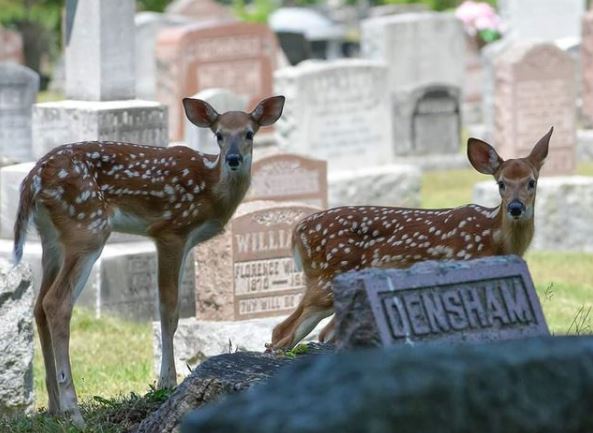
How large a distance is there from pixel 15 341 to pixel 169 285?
1.18 meters

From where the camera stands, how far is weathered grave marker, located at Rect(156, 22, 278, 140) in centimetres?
2105

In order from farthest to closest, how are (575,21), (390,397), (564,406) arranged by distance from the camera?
(575,21)
(564,406)
(390,397)

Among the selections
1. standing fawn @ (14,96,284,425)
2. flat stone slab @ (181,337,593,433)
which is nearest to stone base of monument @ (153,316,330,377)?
standing fawn @ (14,96,284,425)

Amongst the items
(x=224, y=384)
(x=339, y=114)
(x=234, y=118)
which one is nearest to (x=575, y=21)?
(x=339, y=114)

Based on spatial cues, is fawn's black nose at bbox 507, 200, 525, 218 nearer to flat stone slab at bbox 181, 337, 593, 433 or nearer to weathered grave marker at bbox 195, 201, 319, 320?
flat stone slab at bbox 181, 337, 593, 433

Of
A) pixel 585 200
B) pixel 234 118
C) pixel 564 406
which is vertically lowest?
pixel 585 200

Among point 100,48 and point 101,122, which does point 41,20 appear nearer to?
point 100,48

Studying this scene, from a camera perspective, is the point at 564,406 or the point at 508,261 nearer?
the point at 564,406

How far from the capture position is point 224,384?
576 centimetres

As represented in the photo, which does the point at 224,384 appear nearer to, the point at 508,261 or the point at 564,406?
the point at 508,261

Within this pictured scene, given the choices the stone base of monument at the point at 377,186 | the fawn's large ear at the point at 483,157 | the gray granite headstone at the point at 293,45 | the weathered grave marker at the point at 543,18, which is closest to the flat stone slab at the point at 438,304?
the fawn's large ear at the point at 483,157

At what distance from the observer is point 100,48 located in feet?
39.2

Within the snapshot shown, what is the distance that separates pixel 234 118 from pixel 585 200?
32.8ft

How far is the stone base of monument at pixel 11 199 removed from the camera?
39.0 ft
